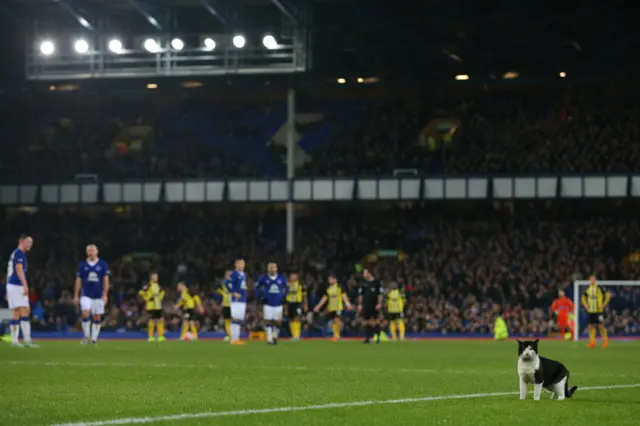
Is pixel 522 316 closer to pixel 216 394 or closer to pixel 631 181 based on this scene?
pixel 631 181

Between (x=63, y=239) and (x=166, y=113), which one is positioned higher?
(x=166, y=113)

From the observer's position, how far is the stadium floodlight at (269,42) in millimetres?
48719

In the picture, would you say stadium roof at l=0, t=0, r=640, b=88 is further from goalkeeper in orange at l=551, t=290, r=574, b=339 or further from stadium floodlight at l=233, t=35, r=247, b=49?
goalkeeper in orange at l=551, t=290, r=574, b=339

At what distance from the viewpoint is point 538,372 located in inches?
456

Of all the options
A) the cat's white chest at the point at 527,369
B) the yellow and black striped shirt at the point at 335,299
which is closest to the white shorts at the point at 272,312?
the yellow and black striped shirt at the point at 335,299

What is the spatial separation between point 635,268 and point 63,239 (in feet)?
75.7

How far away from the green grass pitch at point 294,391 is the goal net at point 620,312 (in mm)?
13908

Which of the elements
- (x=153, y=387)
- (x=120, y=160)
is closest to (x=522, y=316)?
(x=120, y=160)

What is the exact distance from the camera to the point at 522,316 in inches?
1612

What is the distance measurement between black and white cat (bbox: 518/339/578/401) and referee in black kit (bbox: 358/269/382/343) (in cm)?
2168

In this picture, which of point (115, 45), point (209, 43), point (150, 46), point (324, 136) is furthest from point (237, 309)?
point (324, 136)

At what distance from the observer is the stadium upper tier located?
159 ft

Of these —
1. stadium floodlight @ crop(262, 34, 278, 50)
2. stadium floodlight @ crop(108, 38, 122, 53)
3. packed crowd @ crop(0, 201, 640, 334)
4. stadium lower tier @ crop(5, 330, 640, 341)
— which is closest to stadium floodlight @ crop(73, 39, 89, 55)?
stadium floodlight @ crop(108, 38, 122, 53)

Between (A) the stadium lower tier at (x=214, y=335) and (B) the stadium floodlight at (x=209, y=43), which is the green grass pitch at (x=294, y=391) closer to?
(A) the stadium lower tier at (x=214, y=335)
